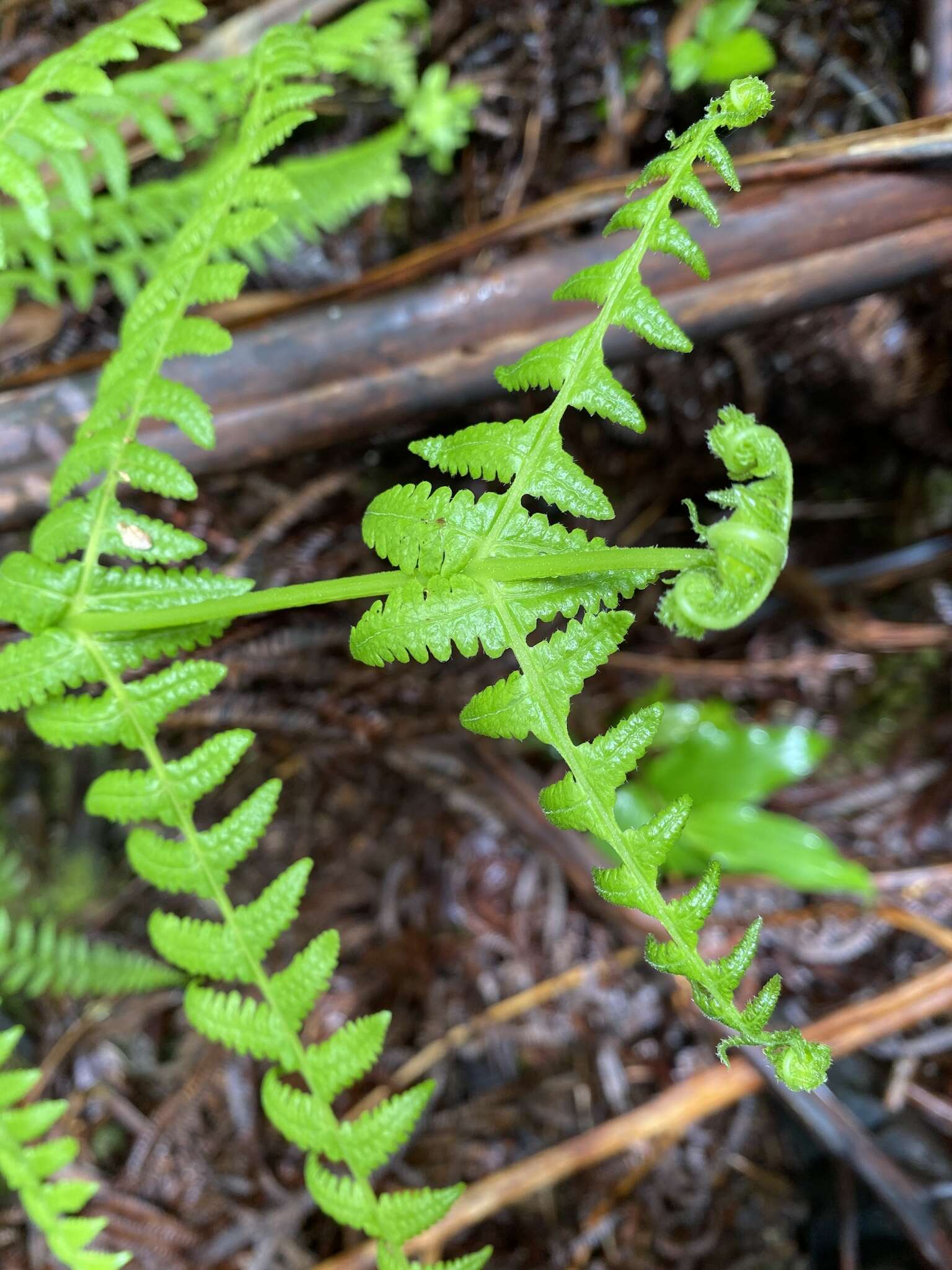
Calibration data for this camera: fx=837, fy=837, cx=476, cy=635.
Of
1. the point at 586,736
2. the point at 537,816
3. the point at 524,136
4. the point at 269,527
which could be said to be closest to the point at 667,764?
the point at 586,736

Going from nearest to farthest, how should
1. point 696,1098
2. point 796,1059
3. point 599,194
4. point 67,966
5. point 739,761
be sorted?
point 796,1059 → point 599,194 → point 67,966 → point 696,1098 → point 739,761

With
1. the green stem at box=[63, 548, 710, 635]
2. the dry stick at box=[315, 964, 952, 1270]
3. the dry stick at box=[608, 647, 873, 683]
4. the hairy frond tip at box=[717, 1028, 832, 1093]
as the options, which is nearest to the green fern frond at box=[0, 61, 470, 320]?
the green stem at box=[63, 548, 710, 635]

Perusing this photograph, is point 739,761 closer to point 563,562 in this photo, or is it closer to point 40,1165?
point 563,562

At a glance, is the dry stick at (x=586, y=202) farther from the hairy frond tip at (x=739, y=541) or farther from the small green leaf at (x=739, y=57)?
the hairy frond tip at (x=739, y=541)

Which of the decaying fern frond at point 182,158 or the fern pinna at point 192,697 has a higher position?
the decaying fern frond at point 182,158

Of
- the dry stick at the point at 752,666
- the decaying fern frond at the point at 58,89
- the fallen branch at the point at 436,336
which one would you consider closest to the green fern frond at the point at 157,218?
the fallen branch at the point at 436,336

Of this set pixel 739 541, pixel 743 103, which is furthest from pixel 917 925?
pixel 743 103

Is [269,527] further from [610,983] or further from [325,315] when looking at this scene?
[610,983]
